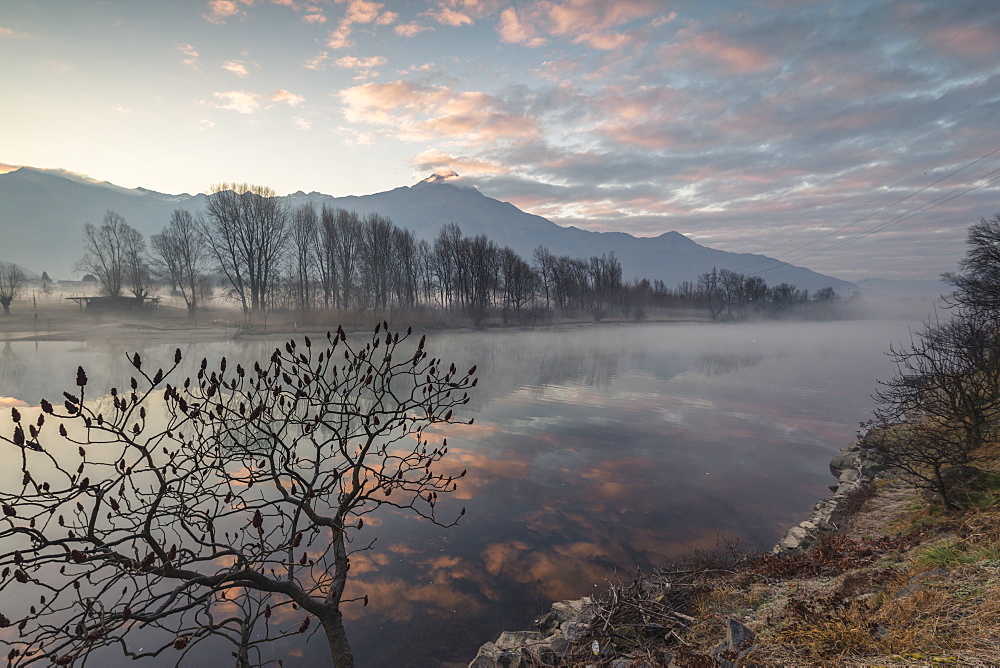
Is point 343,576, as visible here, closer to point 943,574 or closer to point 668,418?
point 943,574

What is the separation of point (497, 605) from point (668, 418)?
16.3m

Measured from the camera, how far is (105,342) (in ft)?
165

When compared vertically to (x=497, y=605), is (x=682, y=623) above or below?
above

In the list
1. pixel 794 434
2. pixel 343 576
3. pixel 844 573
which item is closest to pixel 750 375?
pixel 794 434

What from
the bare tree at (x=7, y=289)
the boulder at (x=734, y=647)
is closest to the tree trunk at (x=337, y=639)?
the boulder at (x=734, y=647)

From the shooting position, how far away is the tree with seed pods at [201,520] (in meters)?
3.24

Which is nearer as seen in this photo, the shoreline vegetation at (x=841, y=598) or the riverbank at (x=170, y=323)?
the shoreline vegetation at (x=841, y=598)

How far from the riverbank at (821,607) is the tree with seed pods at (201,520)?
123 inches

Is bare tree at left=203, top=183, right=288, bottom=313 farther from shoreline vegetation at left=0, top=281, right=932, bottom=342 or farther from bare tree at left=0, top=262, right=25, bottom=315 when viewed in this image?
bare tree at left=0, top=262, right=25, bottom=315

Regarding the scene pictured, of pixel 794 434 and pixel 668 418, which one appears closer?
pixel 794 434

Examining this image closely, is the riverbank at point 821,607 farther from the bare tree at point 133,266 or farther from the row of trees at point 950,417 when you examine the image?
the bare tree at point 133,266

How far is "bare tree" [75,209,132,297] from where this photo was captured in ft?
226

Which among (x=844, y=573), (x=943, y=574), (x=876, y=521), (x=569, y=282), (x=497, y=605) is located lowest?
(x=497, y=605)

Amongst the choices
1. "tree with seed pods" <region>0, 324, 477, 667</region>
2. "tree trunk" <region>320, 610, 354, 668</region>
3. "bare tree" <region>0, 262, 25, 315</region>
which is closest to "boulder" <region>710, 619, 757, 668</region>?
"tree with seed pods" <region>0, 324, 477, 667</region>
